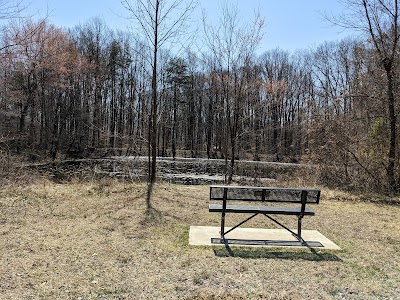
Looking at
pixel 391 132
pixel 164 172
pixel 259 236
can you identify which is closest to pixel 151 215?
pixel 259 236

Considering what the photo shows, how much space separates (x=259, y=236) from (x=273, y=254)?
2.48 ft

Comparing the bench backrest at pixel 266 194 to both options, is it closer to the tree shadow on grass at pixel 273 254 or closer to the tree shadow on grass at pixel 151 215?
the tree shadow on grass at pixel 273 254

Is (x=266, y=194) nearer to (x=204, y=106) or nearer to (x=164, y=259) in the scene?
(x=164, y=259)

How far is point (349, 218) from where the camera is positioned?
6.82 metres

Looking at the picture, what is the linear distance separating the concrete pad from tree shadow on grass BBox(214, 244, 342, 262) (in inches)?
7.4

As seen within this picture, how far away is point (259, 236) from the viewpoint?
5156 millimetres

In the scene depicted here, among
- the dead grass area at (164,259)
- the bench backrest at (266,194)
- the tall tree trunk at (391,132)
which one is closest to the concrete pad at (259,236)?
the dead grass area at (164,259)

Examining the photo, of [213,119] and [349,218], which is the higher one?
[213,119]

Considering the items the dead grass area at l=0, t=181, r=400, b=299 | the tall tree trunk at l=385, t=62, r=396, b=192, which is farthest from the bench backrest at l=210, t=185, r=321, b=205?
the tall tree trunk at l=385, t=62, r=396, b=192

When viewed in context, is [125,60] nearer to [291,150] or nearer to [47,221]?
[291,150]

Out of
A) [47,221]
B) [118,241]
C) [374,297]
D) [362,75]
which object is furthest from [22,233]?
[362,75]

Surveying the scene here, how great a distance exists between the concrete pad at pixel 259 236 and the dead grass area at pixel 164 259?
0.16 metres

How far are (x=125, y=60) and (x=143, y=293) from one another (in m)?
35.4

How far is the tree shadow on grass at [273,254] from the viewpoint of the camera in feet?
14.1
